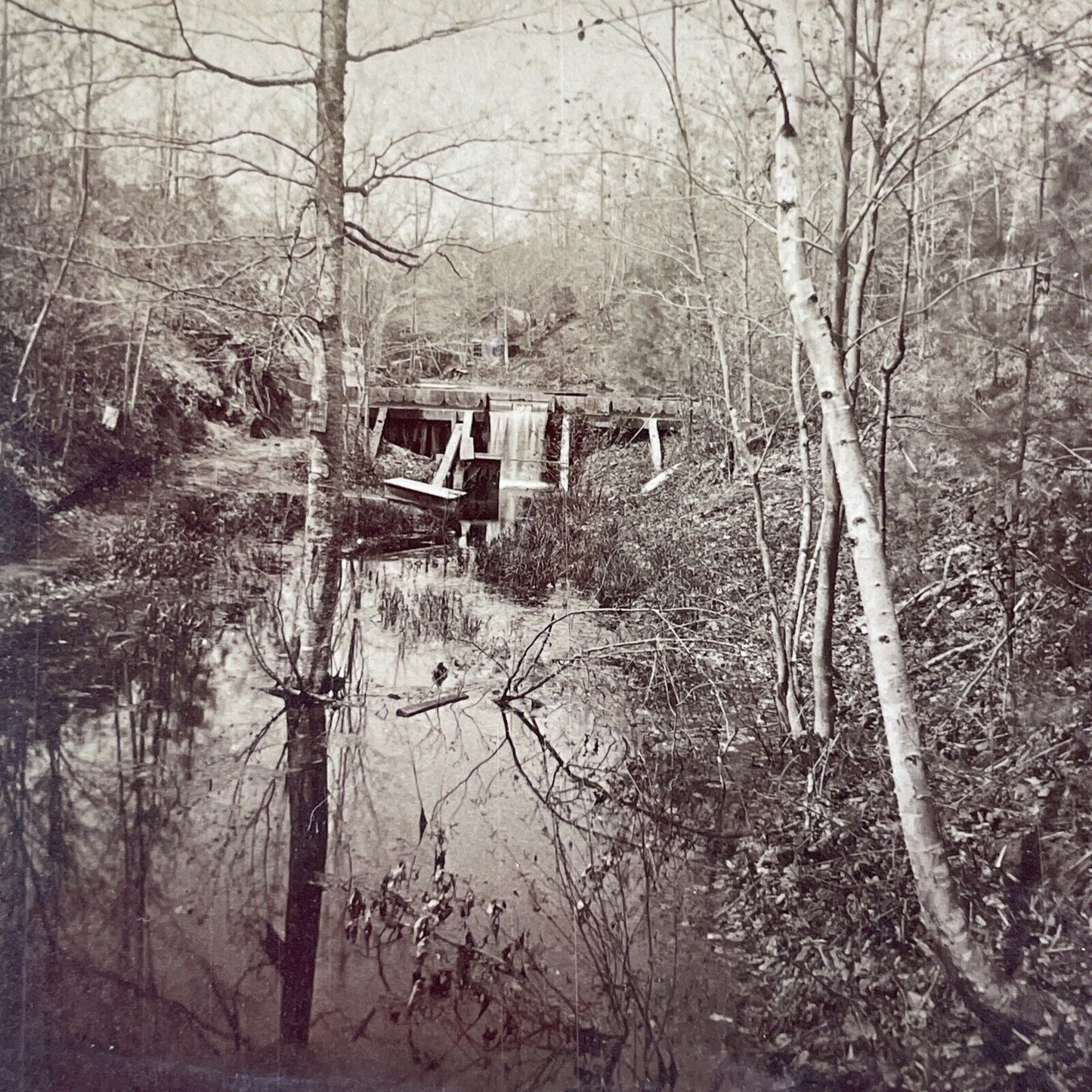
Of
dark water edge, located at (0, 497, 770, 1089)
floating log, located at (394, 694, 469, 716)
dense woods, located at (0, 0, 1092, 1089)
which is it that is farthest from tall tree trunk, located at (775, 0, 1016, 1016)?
floating log, located at (394, 694, 469, 716)

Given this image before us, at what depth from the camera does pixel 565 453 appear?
3072 mm

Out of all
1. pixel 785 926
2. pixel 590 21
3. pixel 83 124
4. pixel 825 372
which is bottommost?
pixel 785 926

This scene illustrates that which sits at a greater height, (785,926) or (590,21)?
(590,21)

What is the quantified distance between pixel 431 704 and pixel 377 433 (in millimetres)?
1046

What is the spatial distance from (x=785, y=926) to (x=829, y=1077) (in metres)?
0.38

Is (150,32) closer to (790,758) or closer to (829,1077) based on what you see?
(790,758)

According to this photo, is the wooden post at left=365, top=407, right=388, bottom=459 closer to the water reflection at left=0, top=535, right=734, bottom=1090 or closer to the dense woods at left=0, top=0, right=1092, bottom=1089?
the dense woods at left=0, top=0, right=1092, bottom=1089

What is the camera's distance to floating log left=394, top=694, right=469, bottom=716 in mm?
2629

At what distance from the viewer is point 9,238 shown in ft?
8.31

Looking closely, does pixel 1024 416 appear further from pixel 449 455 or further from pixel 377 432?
pixel 377 432

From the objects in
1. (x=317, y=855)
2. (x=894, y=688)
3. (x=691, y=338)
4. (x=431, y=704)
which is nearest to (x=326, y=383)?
(x=431, y=704)

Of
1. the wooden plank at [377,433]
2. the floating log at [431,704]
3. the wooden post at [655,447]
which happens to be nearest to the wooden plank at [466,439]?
the wooden plank at [377,433]

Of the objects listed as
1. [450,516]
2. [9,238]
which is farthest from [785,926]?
[9,238]

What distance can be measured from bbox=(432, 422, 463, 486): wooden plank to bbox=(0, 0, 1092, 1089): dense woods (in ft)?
0.90
